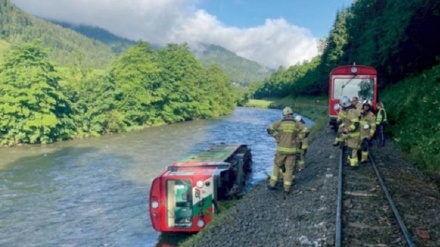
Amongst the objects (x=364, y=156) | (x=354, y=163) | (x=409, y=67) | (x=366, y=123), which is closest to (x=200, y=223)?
(x=354, y=163)

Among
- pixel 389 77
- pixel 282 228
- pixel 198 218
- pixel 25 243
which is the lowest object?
pixel 25 243

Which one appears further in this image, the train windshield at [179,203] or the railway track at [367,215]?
the train windshield at [179,203]

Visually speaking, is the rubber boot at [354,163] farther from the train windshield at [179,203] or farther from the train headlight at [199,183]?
the train windshield at [179,203]

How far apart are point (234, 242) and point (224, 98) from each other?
8236 cm

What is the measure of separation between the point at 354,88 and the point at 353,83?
29 centimetres

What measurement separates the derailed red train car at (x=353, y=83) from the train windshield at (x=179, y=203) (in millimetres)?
12588

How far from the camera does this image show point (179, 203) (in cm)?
1444

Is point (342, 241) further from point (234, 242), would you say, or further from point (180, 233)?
point (180, 233)

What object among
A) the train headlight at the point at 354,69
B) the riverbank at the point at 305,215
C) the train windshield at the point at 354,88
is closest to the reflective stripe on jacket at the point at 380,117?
the riverbank at the point at 305,215

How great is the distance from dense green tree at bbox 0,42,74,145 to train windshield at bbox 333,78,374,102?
29.3 meters

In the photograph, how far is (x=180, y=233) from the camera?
15164 mm

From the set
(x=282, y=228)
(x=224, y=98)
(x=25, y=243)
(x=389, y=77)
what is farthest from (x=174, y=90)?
(x=282, y=228)

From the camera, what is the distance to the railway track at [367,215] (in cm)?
834

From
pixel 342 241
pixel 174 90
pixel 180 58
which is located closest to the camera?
pixel 342 241
